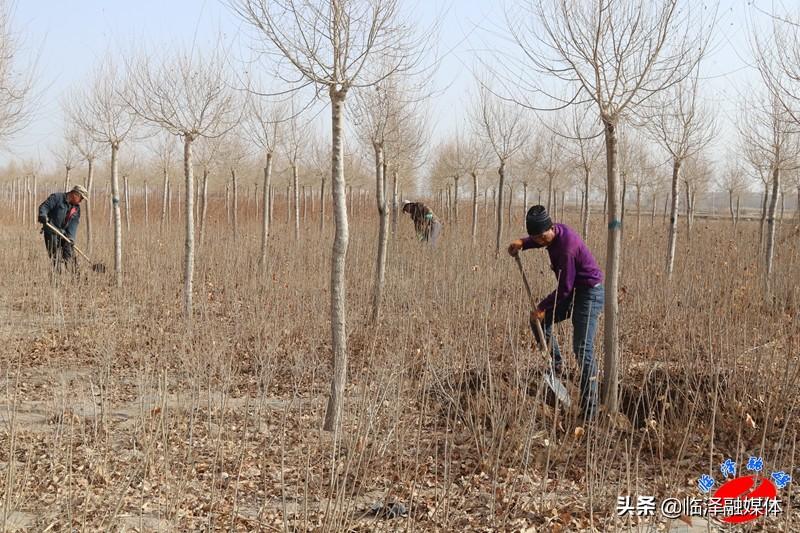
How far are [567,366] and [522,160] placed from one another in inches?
474

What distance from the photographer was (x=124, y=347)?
6.16 m

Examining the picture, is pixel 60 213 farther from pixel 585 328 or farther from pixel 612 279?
pixel 612 279

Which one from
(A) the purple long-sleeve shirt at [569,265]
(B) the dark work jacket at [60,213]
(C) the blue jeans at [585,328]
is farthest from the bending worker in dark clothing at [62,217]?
(C) the blue jeans at [585,328]

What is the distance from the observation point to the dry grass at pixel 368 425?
3191mm

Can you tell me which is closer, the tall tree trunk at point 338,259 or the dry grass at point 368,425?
the dry grass at point 368,425

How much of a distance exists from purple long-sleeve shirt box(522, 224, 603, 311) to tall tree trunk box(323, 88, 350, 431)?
139 centimetres

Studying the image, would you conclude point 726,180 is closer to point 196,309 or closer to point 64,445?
point 196,309

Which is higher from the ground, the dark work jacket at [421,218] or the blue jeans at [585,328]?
the dark work jacket at [421,218]

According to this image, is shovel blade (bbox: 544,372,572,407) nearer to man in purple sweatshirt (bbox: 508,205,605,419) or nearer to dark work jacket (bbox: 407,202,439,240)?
man in purple sweatshirt (bbox: 508,205,605,419)

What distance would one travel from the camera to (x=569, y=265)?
435 cm

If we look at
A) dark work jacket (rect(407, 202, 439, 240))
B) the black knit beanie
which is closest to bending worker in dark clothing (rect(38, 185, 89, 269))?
dark work jacket (rect(407, 202, 439, 240))

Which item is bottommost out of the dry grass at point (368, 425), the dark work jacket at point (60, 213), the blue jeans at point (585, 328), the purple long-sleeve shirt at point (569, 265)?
the dry grass at point (368, 425)

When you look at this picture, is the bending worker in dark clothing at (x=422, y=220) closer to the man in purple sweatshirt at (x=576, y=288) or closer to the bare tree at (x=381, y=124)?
the bare tree at (x=381, y=124)

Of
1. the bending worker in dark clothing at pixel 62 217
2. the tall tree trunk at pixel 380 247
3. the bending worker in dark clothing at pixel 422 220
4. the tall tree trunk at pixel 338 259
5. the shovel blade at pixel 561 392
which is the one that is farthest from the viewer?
the bending worker in dark clothing at pixel 422 220
